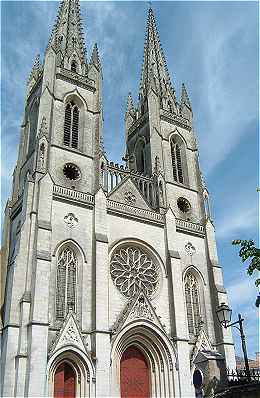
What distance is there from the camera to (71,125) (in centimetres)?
2670

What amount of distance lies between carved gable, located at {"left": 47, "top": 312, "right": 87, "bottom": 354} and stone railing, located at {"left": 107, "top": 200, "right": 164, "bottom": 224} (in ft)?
23.2

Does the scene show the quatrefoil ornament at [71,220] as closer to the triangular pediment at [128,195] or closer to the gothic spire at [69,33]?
the triangular pediment at [128,195]

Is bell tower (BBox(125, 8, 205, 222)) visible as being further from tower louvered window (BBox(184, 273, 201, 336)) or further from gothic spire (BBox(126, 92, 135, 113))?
tower louvered window (BBox(184, 273, 201, 336))

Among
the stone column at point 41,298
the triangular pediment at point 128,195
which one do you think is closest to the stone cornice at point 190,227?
the triangular pediment at point 128,195

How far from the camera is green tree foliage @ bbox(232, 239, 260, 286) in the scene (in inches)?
377

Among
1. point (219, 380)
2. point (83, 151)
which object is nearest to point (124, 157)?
point (83, 151)

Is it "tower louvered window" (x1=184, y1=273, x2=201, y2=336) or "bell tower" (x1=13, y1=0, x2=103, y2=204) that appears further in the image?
"bell tower" (x1=13, y1=0, x2=103, y2=204)

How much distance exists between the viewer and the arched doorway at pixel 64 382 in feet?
61.7

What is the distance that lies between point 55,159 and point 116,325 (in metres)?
10.00

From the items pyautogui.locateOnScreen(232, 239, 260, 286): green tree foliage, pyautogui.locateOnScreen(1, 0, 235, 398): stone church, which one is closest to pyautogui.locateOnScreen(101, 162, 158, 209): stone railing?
pyautogui.locateOnScreen(1, 0, 235, 398): stone church

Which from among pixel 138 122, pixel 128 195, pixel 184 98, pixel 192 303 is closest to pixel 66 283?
pixel 128 195

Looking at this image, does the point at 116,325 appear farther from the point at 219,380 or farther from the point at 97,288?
the point at 219,380

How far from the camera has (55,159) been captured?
24.3 metres

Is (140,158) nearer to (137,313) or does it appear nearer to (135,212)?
(135,212)
